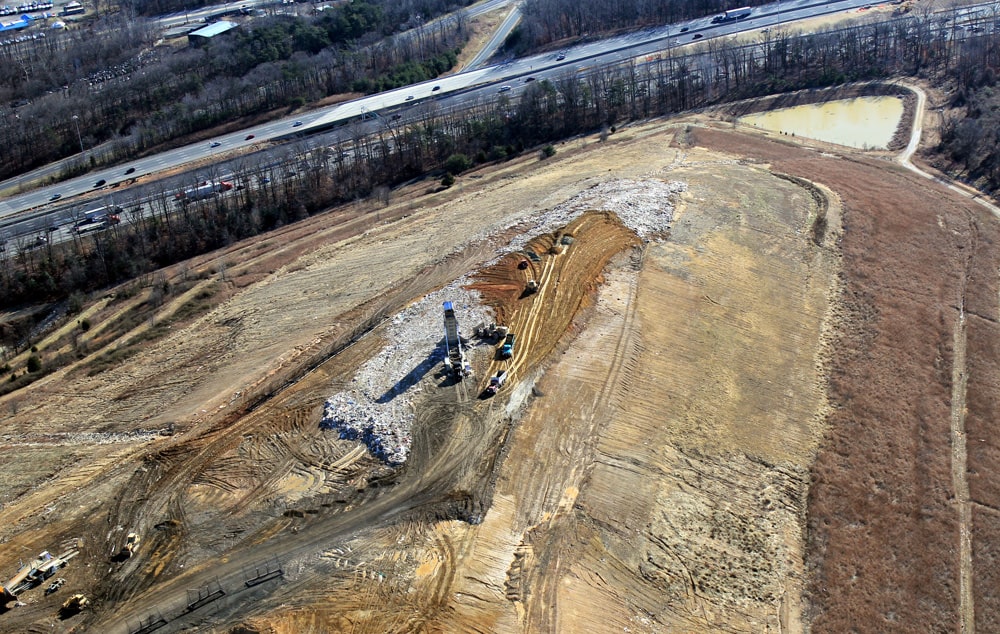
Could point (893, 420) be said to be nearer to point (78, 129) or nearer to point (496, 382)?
point (496, 382)

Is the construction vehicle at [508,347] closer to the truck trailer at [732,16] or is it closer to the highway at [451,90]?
the highway at [451,90]

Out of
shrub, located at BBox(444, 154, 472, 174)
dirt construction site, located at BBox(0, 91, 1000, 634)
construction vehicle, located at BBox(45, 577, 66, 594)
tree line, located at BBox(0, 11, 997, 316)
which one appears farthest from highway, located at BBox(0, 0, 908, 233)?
construction vehicle, located at BBox(45, 577, 66, 594)

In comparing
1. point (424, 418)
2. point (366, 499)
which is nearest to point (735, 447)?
point (424, 418)

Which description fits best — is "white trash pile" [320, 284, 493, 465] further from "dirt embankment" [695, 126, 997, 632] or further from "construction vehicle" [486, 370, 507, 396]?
"dirt embankment" [695, 126, 997, 632]

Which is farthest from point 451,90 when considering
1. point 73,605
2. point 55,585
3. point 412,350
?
point 73,605

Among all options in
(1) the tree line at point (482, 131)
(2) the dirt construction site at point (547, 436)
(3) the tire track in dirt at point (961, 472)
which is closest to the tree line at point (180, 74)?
(1) the tree line at point (482, 131)

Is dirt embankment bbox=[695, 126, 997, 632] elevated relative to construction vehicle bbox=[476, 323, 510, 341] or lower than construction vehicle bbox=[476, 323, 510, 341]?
lower

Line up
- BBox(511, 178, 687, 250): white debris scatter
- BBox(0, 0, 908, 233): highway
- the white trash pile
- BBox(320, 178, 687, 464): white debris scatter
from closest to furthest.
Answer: the white trash pile, BBox(320, 178, 687, 464): white debris scatter, BBox(511, 178, 687, 250): white debris scatter, BBox(0, 0, 908, 233): highway
